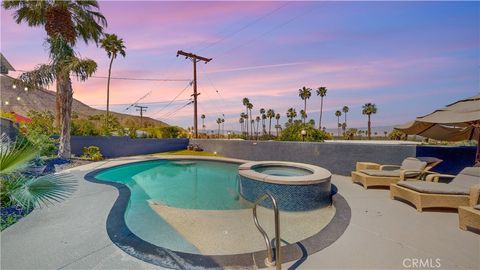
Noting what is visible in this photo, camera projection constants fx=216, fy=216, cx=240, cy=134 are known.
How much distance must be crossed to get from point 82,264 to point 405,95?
54.5ft

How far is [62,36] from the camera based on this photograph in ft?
36.0

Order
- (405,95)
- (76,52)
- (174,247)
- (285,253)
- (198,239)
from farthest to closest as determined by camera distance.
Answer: (405,95) → (76,52) → (198,239) → (174,247) → (285,253)

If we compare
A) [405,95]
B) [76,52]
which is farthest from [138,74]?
[405,95]

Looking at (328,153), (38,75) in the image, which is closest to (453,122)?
(328,153)

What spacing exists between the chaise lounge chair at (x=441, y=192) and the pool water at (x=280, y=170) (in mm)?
2715

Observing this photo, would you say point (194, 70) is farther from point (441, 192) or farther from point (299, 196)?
point (441, 192)

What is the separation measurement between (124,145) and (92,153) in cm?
266

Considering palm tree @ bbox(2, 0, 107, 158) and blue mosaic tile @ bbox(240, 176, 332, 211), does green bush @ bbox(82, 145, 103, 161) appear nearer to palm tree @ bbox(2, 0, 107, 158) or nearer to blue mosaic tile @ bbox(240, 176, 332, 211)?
palm tree @ bbox(2, 0, 107, 158)

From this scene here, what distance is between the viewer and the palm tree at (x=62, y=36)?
10164 millimetres

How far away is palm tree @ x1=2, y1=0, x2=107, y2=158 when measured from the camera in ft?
33.3

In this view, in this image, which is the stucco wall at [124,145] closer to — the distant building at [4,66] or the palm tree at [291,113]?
the distant building at [4,66]

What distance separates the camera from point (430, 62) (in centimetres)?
870

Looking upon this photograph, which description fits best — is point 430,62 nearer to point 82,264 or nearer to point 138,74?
point 82,264

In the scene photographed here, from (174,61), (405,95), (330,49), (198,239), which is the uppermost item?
(174,61)
